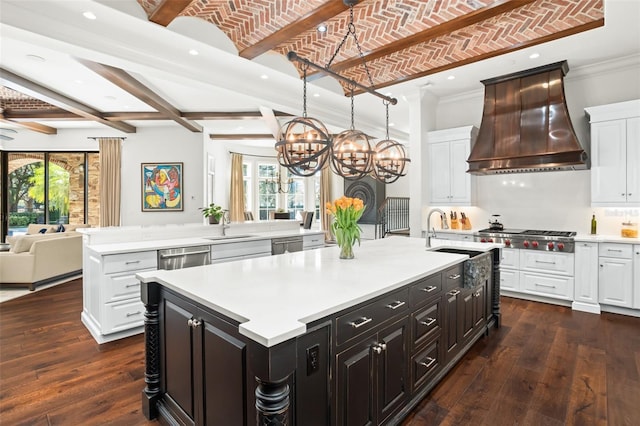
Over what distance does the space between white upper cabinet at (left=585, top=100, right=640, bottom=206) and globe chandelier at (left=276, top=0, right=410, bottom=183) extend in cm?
287

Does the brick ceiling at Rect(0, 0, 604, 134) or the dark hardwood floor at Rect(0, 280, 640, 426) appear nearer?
the dark hardwood floor at Rect(0, 280, 640, 426)

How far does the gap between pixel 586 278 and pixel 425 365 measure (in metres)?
3.30

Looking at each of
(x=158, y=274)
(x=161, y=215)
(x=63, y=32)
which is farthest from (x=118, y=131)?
(x=158, y=274)

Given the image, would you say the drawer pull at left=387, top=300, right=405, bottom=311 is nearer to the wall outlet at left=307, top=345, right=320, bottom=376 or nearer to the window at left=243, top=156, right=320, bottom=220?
the wall outlet at left=307, top=345, right=320, bottom=376

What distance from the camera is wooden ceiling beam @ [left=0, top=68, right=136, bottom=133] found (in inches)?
188

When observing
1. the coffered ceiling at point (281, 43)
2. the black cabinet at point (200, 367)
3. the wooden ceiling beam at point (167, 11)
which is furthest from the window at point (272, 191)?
the black cabinet at point (200, 367)

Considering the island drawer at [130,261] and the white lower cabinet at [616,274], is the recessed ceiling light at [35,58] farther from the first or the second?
the white lower cabinet at [616,274]

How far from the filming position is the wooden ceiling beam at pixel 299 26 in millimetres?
2910

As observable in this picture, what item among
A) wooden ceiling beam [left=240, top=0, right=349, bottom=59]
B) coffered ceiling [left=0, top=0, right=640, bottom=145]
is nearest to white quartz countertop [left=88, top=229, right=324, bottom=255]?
coffered ceiling [left=0, top=0, right=640, bottom=145]

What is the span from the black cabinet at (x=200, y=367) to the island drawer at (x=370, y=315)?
19.1 inches

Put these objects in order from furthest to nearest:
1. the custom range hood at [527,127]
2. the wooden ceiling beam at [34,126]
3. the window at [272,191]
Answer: the window at [272,191]
the wooden ceiling beam at [34,126]
the custom range hood at [527,127]

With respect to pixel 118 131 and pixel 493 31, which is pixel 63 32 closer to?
pixel 493 31

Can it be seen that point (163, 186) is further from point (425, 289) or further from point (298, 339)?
point (298, 339)

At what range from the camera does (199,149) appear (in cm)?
828
